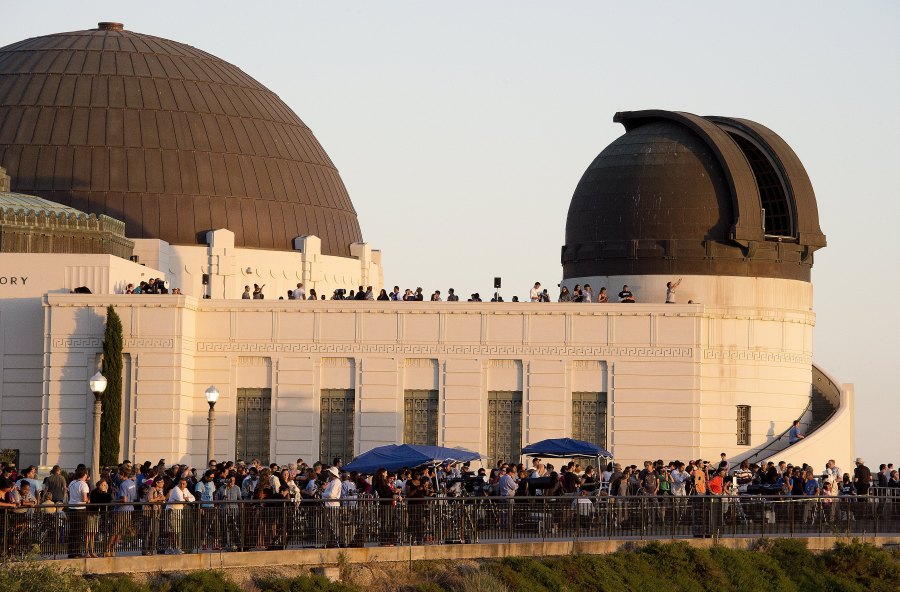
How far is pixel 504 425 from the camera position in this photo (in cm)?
5644

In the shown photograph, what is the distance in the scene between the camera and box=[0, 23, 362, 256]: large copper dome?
65875 mm

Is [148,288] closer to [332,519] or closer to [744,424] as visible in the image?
[744,424]

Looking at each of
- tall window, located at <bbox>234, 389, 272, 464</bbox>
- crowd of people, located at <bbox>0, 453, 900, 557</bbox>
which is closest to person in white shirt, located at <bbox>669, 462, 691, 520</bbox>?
crowd of people, located at <bbox>0, 453, 900, 557</bbox>

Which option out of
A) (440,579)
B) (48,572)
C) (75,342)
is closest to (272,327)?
(75,342)

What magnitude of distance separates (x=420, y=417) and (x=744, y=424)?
9.88 m

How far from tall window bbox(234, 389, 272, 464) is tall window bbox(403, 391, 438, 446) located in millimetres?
4032

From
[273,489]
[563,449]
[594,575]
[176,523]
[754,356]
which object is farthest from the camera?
[754,356]

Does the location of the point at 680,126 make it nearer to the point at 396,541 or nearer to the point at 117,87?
the point at 117,87

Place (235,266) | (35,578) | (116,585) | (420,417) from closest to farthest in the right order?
(35,578), (116,585), (420,417), (235,266)

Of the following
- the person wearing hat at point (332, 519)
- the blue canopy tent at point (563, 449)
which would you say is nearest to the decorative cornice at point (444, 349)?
the blue canopy tent at point (563, 449)

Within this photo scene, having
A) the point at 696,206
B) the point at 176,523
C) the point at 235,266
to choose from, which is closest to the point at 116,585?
the point at 176,523

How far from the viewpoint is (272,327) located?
57.0m

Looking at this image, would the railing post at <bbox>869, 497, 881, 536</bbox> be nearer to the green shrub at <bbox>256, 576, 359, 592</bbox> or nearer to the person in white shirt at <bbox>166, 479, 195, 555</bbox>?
the green shrub at <bbox>256, 576, 359, 592</bbox>

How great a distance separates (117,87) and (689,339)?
2340 centimetres
